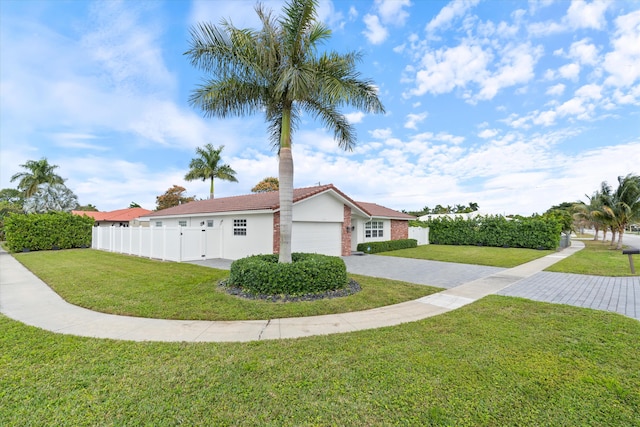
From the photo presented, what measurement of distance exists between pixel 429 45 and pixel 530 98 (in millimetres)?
5623

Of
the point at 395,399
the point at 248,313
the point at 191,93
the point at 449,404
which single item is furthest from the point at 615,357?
the point at 191,93

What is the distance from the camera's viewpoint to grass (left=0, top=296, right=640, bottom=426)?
9.29ft

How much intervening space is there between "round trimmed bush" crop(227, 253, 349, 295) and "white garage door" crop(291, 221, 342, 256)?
694 cm

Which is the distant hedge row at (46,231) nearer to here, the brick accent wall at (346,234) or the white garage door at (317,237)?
the white garage door at (317,237)

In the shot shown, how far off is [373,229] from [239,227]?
34.9ft

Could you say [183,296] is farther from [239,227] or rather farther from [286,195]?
[239,227]

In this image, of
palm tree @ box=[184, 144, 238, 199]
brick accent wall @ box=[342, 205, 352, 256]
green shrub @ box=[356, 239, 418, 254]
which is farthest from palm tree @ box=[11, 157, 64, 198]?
green shrub @ box=[356, 239, 418, 254]

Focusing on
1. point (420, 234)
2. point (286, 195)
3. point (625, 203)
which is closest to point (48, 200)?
point (286, 195)

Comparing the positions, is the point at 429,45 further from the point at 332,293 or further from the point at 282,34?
the point at 332,293

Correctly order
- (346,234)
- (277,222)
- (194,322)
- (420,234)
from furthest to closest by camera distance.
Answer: (420,234) < (346,234) < (277,222) < (194,322)

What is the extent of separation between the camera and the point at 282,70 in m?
8.20

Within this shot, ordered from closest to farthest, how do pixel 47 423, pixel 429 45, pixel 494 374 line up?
pixel 47 423, pixel 494 374, pixel 429 45

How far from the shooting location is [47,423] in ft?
8.82

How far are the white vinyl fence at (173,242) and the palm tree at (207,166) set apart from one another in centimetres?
1538
